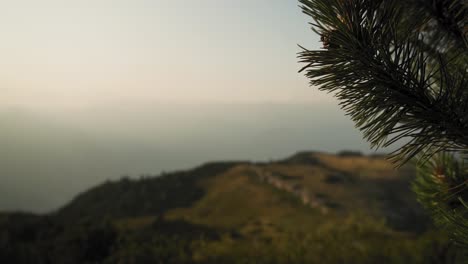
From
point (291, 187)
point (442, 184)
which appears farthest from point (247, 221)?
point (442, 184)

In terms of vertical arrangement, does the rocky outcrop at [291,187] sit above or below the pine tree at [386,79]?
below

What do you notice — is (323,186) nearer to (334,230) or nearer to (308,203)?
(308,203)

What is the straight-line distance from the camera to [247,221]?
15422 millimetres

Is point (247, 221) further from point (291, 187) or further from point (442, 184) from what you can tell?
point (442, 184)

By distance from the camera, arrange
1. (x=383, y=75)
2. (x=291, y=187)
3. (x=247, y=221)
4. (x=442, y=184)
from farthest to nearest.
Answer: (x=291, y=187) → (x=247, y=221) → (x=442, y=184) → (x=383, y=75)

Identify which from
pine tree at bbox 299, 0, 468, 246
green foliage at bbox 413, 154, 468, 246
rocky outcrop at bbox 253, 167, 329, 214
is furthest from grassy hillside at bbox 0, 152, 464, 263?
pine tree at bbox 299, 0, 468, 246

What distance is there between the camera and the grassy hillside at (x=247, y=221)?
25.9 feet

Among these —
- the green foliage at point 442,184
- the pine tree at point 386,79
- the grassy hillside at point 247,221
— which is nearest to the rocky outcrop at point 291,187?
the grassy hillside at point 247,221

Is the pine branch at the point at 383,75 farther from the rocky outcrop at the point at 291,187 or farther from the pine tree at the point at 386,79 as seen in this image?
the rocky outcrop at the point at 291,187

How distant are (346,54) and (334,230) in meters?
11.3

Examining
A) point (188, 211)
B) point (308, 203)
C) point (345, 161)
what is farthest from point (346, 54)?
point (345, 161)

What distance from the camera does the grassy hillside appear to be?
7895mm

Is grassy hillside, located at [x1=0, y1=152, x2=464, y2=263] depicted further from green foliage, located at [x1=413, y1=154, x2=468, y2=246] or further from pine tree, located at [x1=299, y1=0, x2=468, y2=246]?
pine tree, located at [x1=299, y1=0, x2=468, y2=246]

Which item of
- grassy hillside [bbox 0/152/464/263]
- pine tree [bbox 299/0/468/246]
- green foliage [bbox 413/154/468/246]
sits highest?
pine tree [bbox 299/0/468/246]
